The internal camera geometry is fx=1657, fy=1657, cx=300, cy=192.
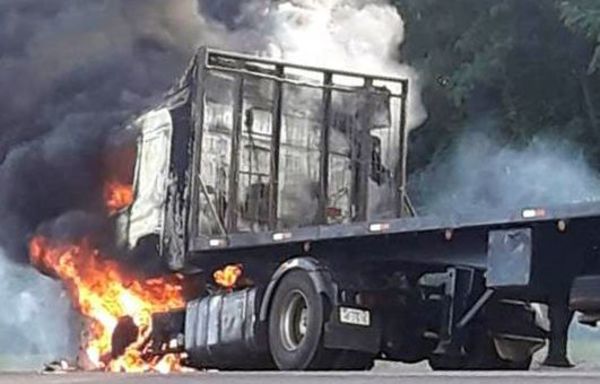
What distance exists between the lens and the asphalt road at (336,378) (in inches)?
442

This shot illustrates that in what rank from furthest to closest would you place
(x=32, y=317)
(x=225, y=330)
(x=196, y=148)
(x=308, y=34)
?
(x=32, y=317), (x=308, y=34), (x=196, y=148), (x=225, y=330)

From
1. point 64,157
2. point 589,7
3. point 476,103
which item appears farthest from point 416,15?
point 64,157

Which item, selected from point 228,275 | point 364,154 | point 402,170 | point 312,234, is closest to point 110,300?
point 228,275

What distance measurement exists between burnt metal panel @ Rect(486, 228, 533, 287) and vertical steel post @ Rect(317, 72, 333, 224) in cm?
462

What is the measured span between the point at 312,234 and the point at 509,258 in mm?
2668

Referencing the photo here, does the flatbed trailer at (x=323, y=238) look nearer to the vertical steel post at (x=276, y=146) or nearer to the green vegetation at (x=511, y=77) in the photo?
the vertical steel post at (x=276, y=146)

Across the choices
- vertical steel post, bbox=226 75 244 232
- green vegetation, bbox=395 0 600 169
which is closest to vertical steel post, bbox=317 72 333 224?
vertical steel post, bbox=226 75 244 232

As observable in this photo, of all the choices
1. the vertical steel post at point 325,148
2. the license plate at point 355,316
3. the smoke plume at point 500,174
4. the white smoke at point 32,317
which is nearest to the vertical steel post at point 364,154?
the vertical steel post at point 325,148

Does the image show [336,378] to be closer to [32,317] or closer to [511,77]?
[32,317]

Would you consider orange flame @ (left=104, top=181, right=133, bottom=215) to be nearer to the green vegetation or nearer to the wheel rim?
the wheel rim

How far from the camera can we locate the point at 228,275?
674 inches

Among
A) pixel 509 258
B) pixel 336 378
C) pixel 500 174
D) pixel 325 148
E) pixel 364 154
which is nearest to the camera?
pixel 336 378

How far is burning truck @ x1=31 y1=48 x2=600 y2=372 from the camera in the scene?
552 inches

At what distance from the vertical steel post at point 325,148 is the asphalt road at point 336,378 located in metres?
4.21
